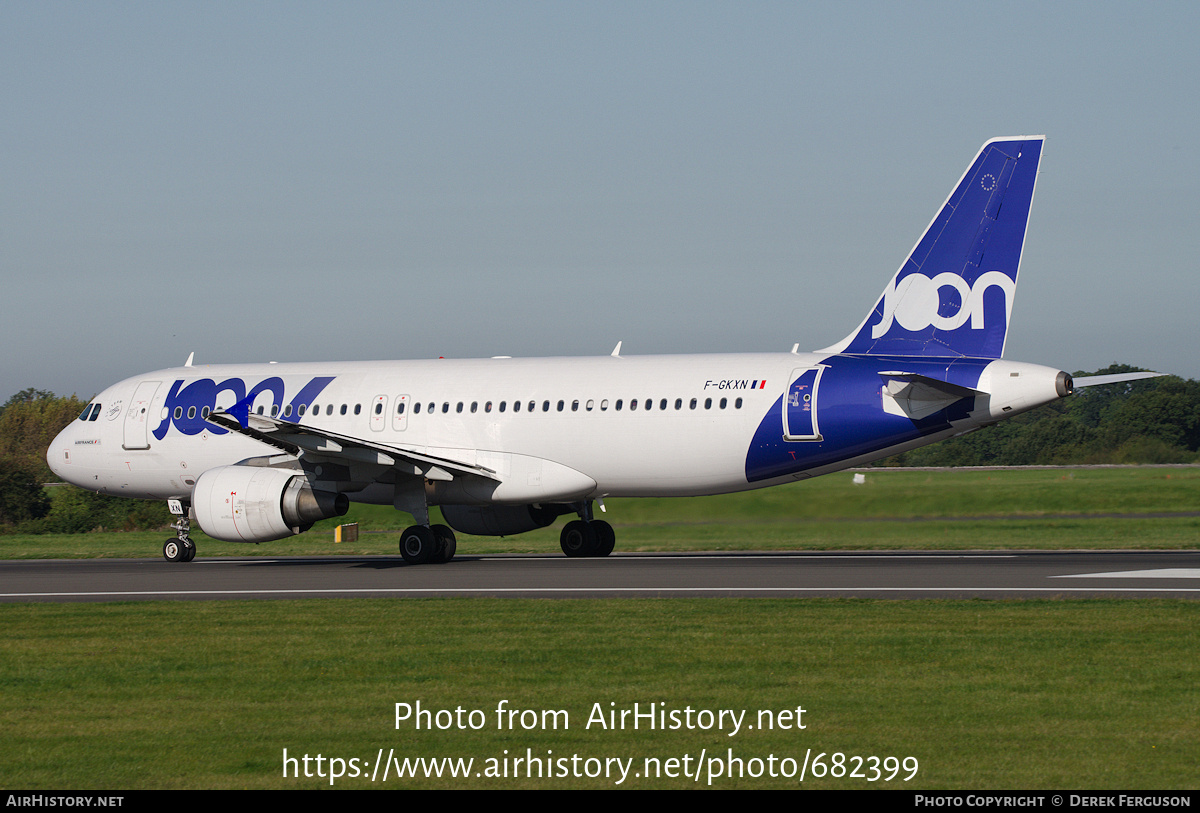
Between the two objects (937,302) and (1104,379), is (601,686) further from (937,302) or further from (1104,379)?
(1104,379)

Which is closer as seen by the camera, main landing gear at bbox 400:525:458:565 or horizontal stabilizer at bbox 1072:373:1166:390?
horizontal stabilizer at bbox 1072:373:1166:390

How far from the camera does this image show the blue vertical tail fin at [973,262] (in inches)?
941

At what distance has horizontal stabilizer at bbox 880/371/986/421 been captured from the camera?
22.5 metres

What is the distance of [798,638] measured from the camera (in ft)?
43.3

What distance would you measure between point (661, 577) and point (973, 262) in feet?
28.5

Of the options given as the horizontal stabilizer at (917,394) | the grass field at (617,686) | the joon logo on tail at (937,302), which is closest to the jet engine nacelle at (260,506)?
the grass field at (617,686)

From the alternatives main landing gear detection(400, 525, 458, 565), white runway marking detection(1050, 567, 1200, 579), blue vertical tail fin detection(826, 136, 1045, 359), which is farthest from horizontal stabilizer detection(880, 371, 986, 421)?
main landing gear detection(400, 525, 458, 565)

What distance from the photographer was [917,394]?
76.0 ft

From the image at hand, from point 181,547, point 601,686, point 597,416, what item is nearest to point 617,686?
point 601,686

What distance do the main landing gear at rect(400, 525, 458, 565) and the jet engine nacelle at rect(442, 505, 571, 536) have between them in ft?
6.77

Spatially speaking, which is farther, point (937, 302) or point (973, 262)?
point (937, 302)

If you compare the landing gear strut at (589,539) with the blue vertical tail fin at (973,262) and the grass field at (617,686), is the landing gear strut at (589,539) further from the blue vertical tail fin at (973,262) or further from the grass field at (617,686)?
the grass field at (617,686)

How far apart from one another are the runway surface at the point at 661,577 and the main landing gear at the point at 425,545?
425mm

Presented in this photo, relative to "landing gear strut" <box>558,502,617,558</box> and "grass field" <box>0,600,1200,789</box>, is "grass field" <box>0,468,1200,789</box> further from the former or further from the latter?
"landing gear strut" <box>558,502,617,558</box>
